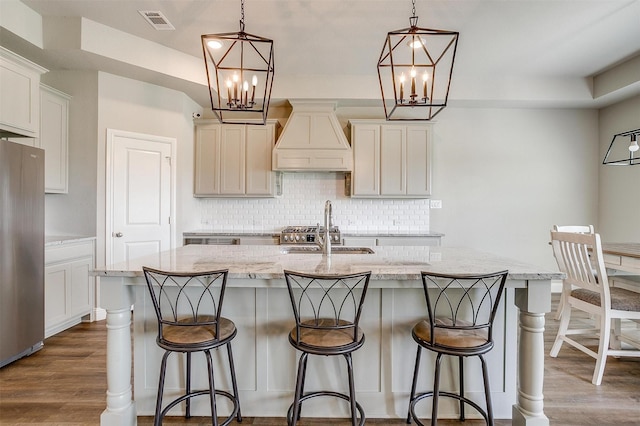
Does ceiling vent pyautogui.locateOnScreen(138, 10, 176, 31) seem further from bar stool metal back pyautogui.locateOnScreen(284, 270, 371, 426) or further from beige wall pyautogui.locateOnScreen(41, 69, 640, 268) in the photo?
bar stool metal back pyautogui.locateOnScreen(284, 270, 371, 426)

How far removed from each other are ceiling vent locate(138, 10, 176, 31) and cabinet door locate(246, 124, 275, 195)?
1.58 meters

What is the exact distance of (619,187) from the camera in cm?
446

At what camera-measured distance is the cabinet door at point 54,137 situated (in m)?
3.33

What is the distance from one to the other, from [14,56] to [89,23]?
0.74 meters

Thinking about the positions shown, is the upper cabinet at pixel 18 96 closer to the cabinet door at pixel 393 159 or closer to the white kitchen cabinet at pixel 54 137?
the white kitchen cabinet at pixel 54 137

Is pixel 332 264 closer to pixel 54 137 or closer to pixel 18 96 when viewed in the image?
pixel 18 96

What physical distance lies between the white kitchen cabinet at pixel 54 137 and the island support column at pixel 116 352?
2262mm

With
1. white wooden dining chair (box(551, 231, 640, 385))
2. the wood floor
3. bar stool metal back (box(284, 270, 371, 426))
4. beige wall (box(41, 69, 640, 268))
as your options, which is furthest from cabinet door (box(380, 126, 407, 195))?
bar stool metal back (box(284, 270, 371, 426))

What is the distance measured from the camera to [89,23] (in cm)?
320

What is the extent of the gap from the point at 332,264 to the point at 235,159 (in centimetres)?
306

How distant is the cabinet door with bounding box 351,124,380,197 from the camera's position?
4516mm

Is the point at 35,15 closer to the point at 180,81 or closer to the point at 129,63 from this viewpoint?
the point at 129,63

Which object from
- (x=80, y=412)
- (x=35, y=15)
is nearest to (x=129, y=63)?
(x=35, y=15)

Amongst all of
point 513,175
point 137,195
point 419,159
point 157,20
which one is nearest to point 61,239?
point 137,195
